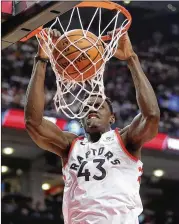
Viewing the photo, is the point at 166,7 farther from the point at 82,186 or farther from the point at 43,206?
the point at 82,186

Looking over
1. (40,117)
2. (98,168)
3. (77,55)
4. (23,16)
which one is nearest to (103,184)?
(98,168)

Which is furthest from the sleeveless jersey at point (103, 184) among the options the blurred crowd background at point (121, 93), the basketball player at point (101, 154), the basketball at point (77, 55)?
the blurred crowd background at point (121, 93)

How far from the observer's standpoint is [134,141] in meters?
3.67

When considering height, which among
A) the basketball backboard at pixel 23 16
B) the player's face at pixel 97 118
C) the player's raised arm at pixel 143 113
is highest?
the basketball backboard at pixel 23 16

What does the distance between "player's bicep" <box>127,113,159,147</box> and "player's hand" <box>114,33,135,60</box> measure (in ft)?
1.32

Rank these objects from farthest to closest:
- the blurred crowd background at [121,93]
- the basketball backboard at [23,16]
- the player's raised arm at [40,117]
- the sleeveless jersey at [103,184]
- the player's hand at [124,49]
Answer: the blurred crowd background at [121,93] → the player's hand at [124,49] → the player's raised arm at [40,117] → the sleeveless jersey at [103,184] → the basketball backboard at [23,16]

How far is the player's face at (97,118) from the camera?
3832mm

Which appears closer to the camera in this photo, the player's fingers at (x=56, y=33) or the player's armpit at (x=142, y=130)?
the player's armpit at (x=142, y=130)

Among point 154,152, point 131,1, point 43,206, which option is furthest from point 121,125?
point 131,1

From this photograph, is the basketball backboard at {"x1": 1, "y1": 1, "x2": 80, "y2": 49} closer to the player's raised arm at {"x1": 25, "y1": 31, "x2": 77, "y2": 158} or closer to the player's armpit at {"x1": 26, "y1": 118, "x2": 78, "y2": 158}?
the player's raised arm at {"x1": 25, "y1": 31, "x2": 77, "y2": 158}

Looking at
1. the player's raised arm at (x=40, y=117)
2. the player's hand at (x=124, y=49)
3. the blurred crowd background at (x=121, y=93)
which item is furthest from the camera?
the blurred crowd background at (x=121, y=93)

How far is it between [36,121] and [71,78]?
384 millimetres

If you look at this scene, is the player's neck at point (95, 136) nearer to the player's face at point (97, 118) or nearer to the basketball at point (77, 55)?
the player's face at point (97, 118)

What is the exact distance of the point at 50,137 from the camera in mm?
3787
